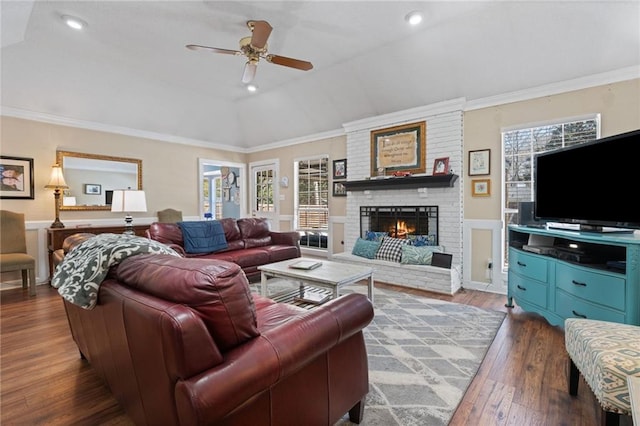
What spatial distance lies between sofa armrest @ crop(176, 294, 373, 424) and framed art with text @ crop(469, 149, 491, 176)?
3348mm

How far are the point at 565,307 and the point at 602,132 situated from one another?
207 cm

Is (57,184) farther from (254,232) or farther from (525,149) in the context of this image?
(525,149)

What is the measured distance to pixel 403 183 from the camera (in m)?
4.60

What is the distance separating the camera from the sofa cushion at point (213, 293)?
3.44ft

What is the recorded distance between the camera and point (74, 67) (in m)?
4.12

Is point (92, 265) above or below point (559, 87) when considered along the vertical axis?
below

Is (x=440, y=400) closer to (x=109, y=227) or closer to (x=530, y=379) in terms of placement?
(x=530, y=379)

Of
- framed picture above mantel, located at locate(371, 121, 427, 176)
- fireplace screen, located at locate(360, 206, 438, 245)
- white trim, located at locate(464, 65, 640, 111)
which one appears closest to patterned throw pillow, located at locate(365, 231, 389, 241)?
fireplace screen, located at locate(360, 206, 438, 245)

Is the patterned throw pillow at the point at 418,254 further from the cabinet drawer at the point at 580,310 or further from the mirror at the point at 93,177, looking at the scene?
the mirror at the point at 93,177

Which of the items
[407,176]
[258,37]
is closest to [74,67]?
[258,37]

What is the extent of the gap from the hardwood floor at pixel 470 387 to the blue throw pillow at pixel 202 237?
1.55 m

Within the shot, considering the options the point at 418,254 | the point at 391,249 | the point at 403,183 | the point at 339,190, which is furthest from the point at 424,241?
the point at 339,190

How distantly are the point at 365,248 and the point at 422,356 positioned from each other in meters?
2.52

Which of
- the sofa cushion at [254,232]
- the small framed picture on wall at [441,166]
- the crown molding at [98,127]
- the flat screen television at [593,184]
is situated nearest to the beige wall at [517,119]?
the small framed picture on wall at [441,166]
